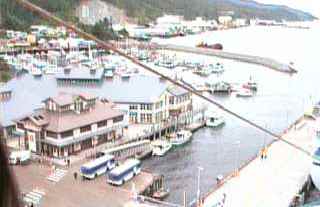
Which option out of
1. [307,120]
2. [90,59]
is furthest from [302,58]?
[307,120]

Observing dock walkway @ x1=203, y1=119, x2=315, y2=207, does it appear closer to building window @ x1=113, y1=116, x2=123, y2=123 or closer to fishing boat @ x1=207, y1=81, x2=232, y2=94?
building window @ x1=113, y1=116, x2=123, y2=123

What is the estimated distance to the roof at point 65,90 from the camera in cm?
468

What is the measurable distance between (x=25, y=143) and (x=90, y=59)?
445 cm

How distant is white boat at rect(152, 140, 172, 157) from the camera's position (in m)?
4.04

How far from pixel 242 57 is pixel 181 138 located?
7.57 m

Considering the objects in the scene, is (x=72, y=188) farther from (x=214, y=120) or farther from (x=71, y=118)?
(x=214, y=120)

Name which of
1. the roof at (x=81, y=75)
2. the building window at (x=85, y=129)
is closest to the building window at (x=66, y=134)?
the building window at (x=85, y=129)

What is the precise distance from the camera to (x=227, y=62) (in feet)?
36.3

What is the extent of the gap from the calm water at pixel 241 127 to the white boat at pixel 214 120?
0.08 meters

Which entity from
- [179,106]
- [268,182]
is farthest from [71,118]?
[268,182]

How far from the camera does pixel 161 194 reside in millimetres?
3107

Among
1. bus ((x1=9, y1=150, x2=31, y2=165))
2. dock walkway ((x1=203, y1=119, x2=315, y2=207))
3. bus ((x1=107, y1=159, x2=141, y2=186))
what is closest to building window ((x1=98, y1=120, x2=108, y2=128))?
bus ((x1=9, y1=150, x2=31, y2=165))

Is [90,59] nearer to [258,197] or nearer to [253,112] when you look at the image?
[253,112]

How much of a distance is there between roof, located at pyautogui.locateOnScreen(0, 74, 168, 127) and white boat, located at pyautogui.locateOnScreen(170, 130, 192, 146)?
581 millimetres
